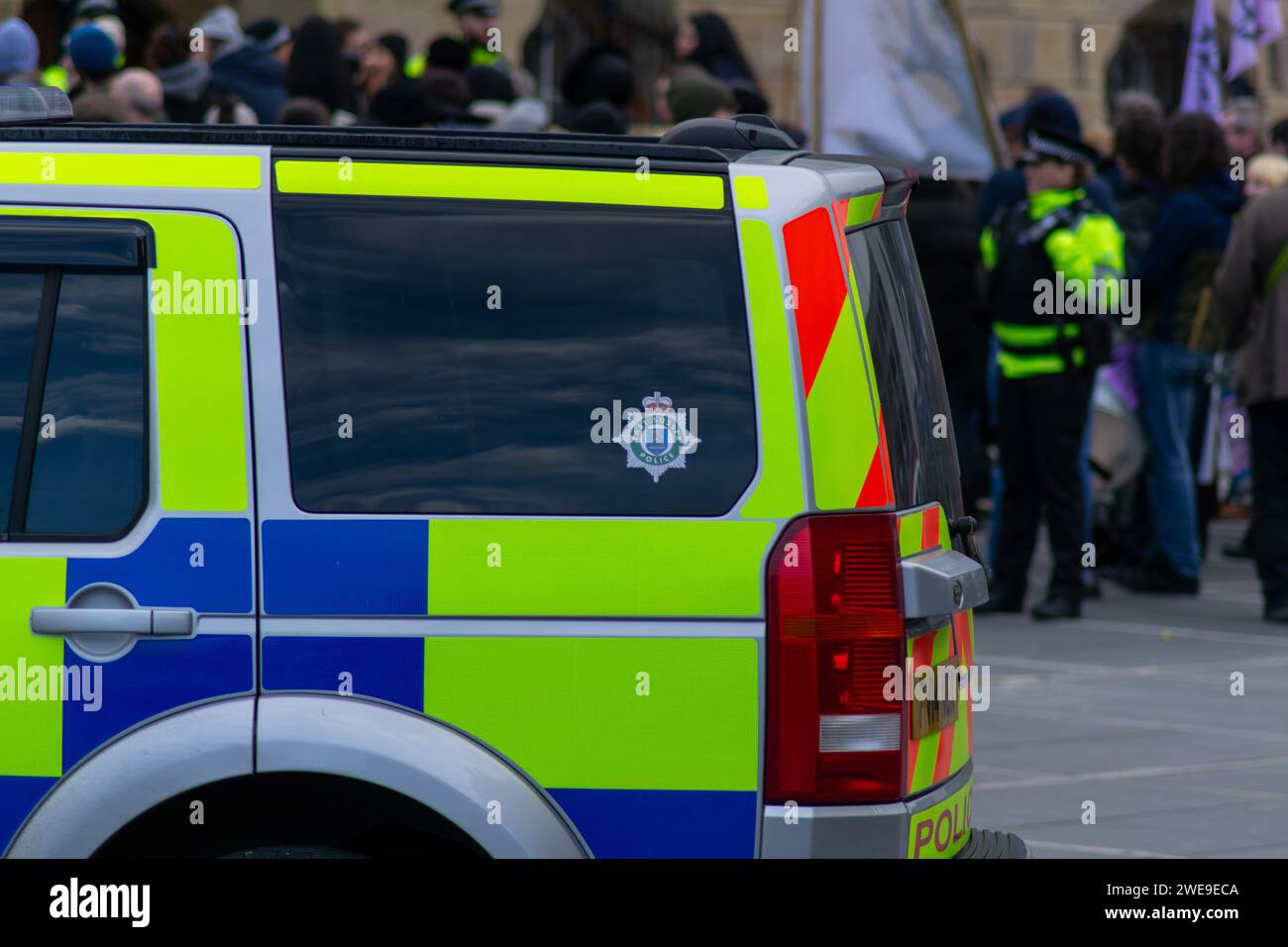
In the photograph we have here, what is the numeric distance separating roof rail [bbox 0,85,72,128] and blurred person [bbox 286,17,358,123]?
6.77 m

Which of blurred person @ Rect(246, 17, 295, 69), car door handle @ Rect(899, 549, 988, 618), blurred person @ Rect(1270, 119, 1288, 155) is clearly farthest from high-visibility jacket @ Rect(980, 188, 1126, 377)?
car door handle @ Rect(899, 549, 988, 618)

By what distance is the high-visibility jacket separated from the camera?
951 cm

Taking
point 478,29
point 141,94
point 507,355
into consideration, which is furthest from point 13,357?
point 478,29

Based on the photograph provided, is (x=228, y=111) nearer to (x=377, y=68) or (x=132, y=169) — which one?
(x=377, y=68)

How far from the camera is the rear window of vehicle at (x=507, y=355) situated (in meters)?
3.48

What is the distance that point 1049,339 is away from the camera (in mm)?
9633

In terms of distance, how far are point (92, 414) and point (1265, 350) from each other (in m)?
7.34

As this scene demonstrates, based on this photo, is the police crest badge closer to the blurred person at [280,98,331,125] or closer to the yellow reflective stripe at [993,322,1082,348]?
the blurred person at [280,98,331,125]

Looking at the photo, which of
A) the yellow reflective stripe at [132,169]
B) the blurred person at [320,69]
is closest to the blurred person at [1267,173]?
the blurred person at [320,69]

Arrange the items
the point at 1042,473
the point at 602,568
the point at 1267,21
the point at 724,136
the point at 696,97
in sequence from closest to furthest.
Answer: the point at 602,568 → the point at 724,136 → the point at 1042,473 → the point at 696,97 → the point at 1267,21

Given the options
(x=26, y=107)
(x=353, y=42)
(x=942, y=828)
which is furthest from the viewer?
(x=353, y=42)

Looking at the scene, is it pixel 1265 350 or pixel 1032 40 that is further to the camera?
pixel 1032 40
